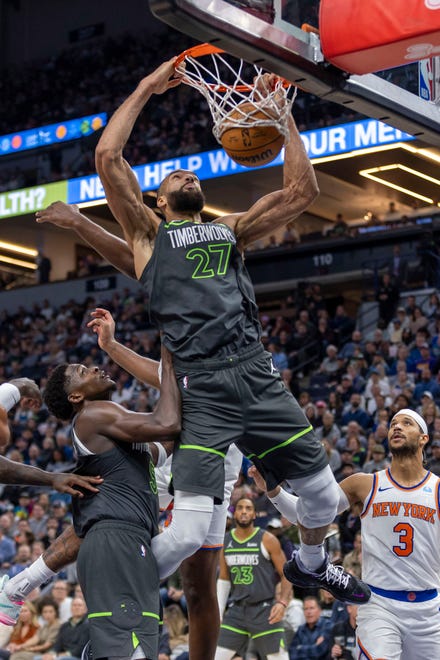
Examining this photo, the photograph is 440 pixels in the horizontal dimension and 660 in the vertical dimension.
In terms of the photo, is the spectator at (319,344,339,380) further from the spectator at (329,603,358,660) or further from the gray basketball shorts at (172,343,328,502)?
the gray basketball shorts at (172,343,328,502)

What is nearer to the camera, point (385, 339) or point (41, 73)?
point (385, 339)

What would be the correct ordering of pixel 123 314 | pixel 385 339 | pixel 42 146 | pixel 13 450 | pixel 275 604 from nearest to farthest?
pixel 275 604 → pixel 385 339 → pixel 13 450 → pixel 123 314 → pixel 42 146

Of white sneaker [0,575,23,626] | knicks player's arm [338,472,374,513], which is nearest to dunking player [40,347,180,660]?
white sneaker [0,575,23,626]

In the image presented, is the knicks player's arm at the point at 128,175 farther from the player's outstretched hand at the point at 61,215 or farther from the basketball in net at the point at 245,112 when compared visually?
the player's outstretched hand at the point at 61,215

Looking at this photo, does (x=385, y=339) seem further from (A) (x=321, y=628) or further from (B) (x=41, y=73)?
(B) (x=41, y=73)

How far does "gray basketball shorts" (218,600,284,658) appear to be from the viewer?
9.88m

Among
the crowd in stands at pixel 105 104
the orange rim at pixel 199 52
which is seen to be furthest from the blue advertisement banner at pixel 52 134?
the orange rim at pixel 199 52

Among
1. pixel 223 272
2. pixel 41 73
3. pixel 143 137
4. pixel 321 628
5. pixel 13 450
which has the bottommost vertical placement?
pixel 321 628

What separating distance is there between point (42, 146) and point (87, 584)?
71.8ft

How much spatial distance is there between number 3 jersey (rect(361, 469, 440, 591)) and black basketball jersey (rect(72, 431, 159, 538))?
180 centimetres

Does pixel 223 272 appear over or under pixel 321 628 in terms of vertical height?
over

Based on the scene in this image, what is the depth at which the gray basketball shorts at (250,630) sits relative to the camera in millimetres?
9883

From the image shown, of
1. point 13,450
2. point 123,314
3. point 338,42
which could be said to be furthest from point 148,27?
point 338,42

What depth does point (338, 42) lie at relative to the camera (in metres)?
5.48
